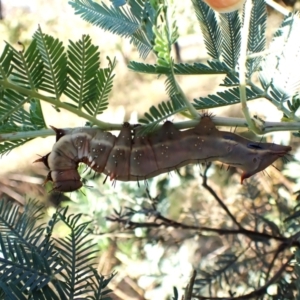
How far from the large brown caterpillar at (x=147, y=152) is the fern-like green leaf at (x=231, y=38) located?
0.06 meters

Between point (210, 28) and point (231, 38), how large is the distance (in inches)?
0.9

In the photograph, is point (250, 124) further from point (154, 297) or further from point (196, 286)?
point (154, 297)

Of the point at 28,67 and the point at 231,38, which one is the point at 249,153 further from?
the point at 28,67

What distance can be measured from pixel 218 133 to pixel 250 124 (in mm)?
81

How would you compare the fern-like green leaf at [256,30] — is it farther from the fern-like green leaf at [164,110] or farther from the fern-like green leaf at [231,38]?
the fern-like green leaf at [164,110]

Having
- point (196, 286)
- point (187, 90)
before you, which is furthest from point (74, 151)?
point (187, 90)

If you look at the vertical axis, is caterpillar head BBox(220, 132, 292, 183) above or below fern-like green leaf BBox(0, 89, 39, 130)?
above

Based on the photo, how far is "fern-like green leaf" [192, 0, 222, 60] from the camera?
17.8 inches

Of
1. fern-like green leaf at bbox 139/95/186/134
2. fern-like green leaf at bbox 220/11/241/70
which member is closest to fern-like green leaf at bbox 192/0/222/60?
fern-like green leaf at bbox 220/11/241/70

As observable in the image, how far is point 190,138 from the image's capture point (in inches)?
17.9

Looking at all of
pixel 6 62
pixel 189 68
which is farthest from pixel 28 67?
pixel 189 68

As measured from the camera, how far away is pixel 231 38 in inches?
18.0

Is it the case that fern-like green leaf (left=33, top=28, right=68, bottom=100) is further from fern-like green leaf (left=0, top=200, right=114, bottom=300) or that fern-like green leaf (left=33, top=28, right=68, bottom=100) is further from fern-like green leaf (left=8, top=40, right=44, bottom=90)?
fern-like green leaf (left=0, top=200, right=114, bottom=300)

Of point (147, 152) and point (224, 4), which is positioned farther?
point (147, 152)
